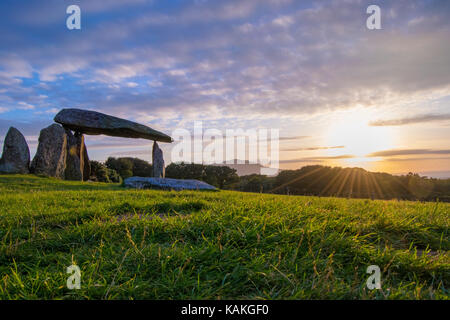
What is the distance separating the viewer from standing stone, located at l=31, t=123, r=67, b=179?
1573 cm

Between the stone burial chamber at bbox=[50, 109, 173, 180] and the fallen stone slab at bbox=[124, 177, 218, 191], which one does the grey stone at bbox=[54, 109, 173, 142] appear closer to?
the stone burial chamber at bbox=[50, 109, 173, 180]

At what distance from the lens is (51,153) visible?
16.0 metres

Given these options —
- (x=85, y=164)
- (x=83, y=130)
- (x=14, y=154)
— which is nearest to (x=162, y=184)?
(x=83, y=130)

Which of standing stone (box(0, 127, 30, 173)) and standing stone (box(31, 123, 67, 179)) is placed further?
standing stone (box(31, 123, 67, 179))

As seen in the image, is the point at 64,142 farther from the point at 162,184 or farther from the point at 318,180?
the point at 318,180

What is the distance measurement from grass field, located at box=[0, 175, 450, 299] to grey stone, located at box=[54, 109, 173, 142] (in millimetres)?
13922

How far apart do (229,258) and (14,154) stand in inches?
707

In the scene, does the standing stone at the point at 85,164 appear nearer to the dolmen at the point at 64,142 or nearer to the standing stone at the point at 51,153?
the dolmen at the point at 64,142

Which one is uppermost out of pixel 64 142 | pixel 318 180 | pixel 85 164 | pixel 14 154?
pixel 64 142

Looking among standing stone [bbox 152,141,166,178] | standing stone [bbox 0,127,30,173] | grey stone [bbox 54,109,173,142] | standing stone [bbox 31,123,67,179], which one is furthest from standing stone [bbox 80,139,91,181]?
standing stone [bbox 152,141,166,178]

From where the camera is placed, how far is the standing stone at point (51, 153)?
51.6 ft
